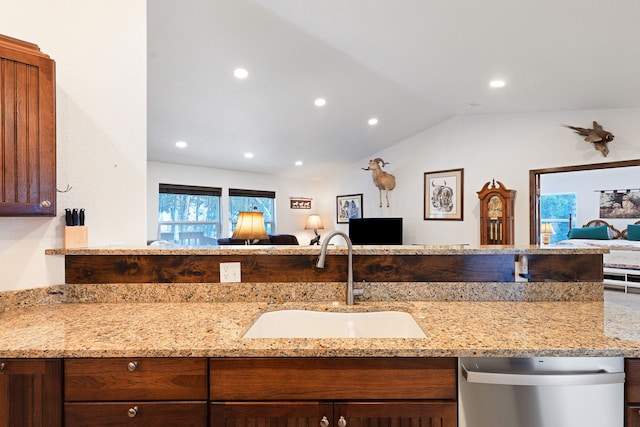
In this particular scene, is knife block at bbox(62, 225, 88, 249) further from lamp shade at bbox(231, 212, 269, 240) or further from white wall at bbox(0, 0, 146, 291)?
lamp shade at bbox(231, 212, 269, 240)

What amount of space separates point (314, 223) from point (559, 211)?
19.7 feet

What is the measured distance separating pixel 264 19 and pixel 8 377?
288cm

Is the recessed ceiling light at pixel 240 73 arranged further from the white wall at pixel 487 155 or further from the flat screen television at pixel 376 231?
the flat screen television at pixel 376 231

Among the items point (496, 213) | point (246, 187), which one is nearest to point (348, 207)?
point (246, 187)

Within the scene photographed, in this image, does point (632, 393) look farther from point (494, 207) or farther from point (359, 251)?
point (494, 207)

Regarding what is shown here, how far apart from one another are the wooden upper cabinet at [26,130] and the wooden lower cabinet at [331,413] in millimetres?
1073

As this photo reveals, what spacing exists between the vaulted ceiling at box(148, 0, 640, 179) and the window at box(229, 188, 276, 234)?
167 centimetres

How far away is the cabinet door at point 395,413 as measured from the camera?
105cm

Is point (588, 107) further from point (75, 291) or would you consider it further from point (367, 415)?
point (75, 291)

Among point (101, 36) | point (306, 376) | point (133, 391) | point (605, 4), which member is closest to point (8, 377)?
point (133, 391)

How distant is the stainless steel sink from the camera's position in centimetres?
147

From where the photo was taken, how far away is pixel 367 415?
1.05m

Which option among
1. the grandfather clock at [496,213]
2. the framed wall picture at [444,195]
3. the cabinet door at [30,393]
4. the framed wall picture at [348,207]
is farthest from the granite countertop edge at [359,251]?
the framed wall picture at [348,207]

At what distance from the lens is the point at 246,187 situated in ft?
23.0
